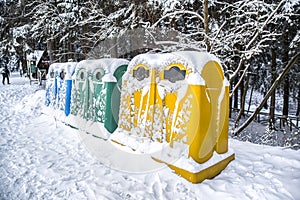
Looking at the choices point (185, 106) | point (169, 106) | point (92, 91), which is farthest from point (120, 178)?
point (92, 91)

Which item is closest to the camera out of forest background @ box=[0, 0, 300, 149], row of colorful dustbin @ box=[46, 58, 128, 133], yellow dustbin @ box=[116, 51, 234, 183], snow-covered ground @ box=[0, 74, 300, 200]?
snow-covered ground @ box=[0, 74, 300, 200]

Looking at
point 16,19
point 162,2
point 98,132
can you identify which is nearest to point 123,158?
point 98,132

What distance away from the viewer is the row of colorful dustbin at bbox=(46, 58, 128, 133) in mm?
4883

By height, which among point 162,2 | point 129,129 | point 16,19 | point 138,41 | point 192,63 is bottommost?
point 129,129

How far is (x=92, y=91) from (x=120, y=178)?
2.63 m

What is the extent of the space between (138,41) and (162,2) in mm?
3881

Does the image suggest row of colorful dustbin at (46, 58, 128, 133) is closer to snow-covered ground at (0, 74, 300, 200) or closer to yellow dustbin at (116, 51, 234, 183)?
yellow dustbin at (116, 51, 234, 183)

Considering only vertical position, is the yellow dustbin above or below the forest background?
below

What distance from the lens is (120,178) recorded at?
3391mm

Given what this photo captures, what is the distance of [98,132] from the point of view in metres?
5.00

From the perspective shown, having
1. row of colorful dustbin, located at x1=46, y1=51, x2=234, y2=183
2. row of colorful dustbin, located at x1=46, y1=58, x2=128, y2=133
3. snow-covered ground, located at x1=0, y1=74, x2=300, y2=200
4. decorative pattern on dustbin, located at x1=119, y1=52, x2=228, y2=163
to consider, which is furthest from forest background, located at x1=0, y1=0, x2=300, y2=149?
snow-covered ground, located at x1=0, y1=74, x2=300, y2=200

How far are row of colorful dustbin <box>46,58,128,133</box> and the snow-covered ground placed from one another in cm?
86

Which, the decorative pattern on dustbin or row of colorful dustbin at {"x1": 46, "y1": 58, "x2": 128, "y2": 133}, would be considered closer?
the decorative pattern on dustbin

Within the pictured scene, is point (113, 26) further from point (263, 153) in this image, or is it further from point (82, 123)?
point (263, 153)
